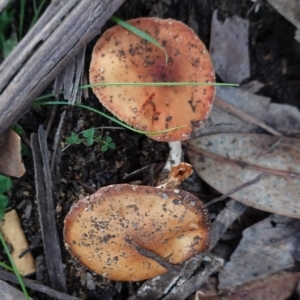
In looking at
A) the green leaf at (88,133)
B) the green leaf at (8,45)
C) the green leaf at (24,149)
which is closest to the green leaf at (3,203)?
the green leaf at (24,149)

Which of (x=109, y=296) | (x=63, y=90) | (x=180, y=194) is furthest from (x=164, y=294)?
(x=63, y=90)

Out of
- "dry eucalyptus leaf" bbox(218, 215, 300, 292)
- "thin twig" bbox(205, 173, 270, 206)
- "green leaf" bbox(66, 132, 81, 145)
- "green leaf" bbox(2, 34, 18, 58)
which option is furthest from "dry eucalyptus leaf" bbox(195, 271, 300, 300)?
"green leaf" bbox(2, 34, 18, 58)

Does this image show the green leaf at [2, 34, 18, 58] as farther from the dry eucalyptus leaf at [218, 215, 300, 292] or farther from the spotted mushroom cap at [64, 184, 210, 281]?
the dry eucalyptus leaf at [218, 215, 300, 292]

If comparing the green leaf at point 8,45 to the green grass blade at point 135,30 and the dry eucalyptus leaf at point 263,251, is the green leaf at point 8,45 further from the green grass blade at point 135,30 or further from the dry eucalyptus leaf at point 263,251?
the dry eucalyptus leaf at point 263,251

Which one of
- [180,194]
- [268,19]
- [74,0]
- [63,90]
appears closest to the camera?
[180,194]

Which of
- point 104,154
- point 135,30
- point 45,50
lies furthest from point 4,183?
point 135,30

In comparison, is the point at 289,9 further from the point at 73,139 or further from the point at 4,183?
the point at 4,183

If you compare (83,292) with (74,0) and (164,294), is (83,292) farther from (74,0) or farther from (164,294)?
(74,0)
